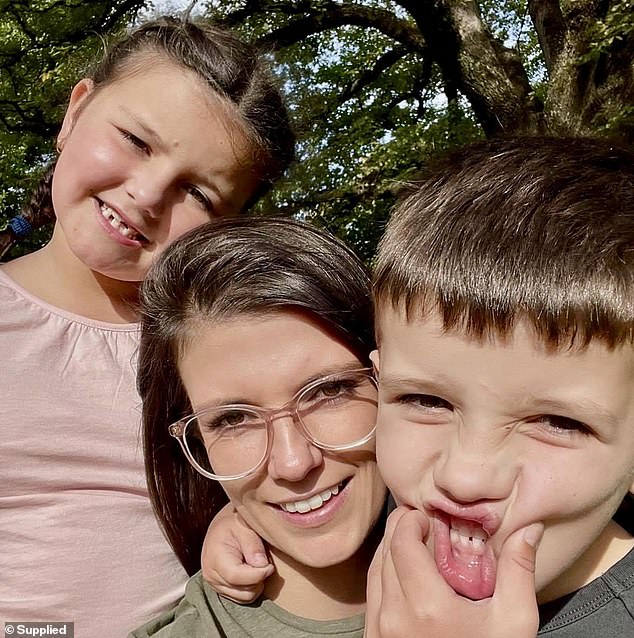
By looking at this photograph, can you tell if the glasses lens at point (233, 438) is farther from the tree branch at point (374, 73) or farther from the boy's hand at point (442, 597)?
the tree branch at point (374, 73)

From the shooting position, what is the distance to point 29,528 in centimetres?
239

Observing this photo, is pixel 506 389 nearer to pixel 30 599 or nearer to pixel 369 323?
pixel 369 323

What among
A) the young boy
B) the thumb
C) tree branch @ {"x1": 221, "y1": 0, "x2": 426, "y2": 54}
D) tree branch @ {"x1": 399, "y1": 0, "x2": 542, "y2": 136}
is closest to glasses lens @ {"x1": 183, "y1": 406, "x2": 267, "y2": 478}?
the young boy

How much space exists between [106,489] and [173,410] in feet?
1.49

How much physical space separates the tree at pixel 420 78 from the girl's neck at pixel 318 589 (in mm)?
2910

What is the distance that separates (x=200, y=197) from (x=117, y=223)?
10.4 inches

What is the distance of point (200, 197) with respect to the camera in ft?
8.30

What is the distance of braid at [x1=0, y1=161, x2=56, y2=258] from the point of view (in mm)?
3008

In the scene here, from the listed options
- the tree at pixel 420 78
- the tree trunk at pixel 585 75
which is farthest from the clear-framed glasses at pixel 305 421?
the tree trunk at pixel 585 75

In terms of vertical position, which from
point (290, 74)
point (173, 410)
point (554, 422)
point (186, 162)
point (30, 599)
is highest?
point (290, 74)

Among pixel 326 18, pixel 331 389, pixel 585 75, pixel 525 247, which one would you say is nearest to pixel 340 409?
pixel 331 389

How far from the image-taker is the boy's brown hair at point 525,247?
4.58ft

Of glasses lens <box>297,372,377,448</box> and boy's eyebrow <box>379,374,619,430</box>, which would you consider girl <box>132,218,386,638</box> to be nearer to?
glasses lens <box>297,372,377,448</box>

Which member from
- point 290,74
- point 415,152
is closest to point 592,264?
point 290,74
